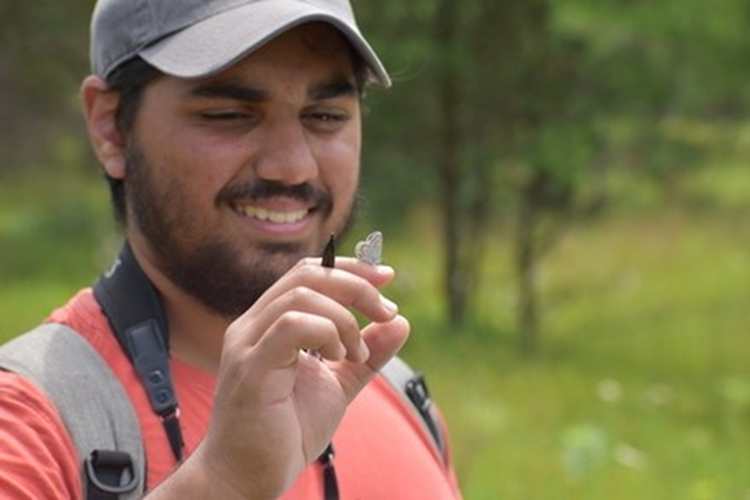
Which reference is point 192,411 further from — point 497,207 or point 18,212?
point 18,212

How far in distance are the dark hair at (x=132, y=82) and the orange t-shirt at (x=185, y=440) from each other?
0.91 ft

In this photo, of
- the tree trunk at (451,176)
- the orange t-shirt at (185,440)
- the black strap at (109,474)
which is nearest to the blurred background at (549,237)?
the tree trunk at (451,176)

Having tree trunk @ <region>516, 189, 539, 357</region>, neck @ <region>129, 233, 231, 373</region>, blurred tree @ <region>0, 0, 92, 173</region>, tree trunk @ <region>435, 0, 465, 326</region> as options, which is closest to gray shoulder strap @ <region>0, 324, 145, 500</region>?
neck @ <region>129, 233, 231, 373</region>


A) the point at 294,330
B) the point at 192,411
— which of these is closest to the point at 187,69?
the point at 192,411

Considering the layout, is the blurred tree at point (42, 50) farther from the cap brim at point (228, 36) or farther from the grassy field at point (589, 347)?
the cap brim at point (228, 36)

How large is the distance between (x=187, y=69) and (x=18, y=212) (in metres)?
21.2

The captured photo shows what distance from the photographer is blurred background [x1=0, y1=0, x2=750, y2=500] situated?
807cm

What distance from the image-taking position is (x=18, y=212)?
2283 centimetres

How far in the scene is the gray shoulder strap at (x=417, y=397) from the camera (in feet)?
8.50

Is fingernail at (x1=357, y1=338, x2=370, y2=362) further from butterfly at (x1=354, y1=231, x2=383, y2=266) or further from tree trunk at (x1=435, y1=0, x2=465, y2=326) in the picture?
tree trunk at (x1=435, y1=0, x2=465, y2=326)

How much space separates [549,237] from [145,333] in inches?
402

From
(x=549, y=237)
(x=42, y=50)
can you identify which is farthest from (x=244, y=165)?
(x=42, y=50)

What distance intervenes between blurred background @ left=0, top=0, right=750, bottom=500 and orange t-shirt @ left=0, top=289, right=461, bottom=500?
9.54 feet

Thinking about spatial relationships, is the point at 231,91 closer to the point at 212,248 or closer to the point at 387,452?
the point at 212,248
